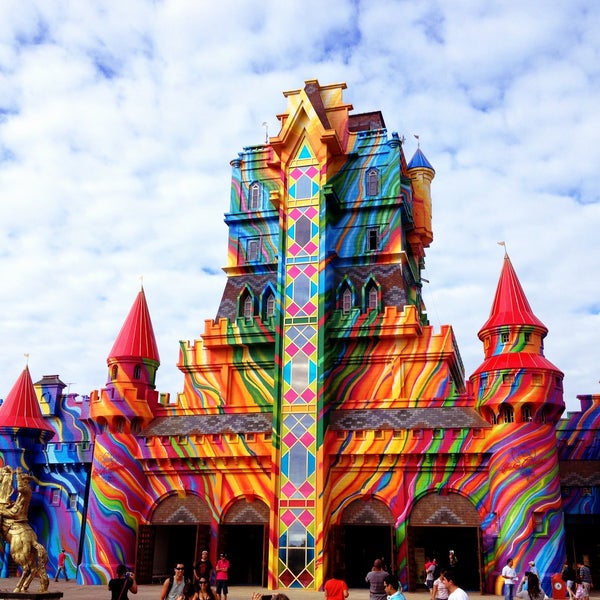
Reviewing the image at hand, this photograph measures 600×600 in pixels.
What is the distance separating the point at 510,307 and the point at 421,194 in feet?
37.9

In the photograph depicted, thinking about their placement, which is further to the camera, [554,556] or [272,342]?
[272,342]

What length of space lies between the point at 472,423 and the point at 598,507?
611 cm

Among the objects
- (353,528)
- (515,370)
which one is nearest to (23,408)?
(353,528)

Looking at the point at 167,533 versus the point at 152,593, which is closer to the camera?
the point at 152,593

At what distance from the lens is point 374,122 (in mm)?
40562

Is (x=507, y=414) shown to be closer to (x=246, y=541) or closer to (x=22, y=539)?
(x=246, y=541)

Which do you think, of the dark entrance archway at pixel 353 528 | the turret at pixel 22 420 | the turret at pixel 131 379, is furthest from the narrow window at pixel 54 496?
the dark entrance archway at pixel 353 528

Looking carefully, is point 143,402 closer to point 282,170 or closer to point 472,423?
point 282,170

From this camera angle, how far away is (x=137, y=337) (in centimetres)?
3575

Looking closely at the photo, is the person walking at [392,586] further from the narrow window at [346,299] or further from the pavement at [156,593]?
the narrow window at [346,299]

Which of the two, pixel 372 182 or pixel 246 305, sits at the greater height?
pixel 372 182

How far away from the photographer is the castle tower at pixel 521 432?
27625mm

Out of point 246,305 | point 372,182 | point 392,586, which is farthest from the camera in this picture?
point 246,305

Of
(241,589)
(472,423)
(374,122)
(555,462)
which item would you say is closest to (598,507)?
(555,462)
